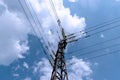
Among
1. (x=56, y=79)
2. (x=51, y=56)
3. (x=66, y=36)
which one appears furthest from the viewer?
(x=66, y=36)

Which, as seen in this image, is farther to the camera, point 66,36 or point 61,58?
point 66,36

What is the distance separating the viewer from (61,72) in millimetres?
24719

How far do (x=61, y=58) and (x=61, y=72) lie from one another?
1385mm

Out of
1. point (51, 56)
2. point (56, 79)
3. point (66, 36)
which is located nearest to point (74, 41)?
point (66, 36)

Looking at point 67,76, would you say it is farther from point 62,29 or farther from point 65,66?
point 62,29

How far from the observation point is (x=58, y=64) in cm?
2502

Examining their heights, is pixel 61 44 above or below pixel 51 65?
above

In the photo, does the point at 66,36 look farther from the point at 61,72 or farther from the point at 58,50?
the point at 61,72

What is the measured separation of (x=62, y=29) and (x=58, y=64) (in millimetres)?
4514

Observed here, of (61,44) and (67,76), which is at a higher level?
(61,44)

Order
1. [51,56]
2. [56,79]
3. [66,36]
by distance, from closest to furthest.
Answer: [56,79] < [51,56] < [66,36]

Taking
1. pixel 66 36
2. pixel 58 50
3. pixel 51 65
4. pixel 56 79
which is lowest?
pixel 56 79

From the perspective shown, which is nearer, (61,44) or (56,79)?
(56,79)

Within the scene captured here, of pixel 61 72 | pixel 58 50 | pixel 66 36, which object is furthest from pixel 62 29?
pixel 61 72
